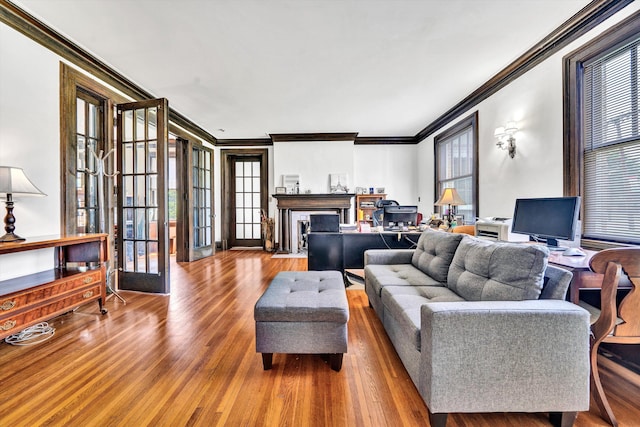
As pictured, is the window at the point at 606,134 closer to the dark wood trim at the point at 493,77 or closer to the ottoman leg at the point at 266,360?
the dark wood trim at the point at 493,77

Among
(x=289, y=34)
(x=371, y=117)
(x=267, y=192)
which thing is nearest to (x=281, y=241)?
(x=267, y=192)

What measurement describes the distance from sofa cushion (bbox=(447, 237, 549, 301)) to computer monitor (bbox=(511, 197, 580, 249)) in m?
0.58

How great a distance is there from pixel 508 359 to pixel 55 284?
318 cm

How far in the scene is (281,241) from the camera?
610cm

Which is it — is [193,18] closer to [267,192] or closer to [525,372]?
[525,372]

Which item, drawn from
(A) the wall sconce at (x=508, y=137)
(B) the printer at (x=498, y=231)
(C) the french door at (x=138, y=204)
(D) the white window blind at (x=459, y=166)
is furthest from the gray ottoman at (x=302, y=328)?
(D) the white window blind at (x=459, y=166)

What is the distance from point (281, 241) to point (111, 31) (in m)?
4.46

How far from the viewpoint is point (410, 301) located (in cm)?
175

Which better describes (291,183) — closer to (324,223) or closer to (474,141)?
(324,223)

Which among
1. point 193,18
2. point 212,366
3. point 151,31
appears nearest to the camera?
point 212,366

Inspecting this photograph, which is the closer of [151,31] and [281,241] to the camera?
[151,31]

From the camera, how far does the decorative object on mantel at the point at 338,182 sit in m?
6.04

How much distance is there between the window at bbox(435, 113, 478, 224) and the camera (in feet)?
13.2

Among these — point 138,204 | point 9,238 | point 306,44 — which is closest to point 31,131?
point 9,238
